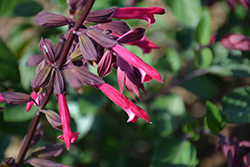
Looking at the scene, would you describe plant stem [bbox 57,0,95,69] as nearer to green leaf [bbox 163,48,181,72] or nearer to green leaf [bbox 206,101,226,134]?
green leaf [bbox 206,101,226,134]

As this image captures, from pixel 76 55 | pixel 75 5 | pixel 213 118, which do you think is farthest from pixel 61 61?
pixel 213 118

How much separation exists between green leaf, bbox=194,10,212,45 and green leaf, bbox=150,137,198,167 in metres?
0.52

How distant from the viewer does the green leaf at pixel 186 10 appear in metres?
1.42

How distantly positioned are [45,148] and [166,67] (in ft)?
2.82

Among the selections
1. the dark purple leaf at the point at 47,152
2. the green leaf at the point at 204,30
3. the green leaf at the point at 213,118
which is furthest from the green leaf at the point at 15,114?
the green leaf at the point at 204,30

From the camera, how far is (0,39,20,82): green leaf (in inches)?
45.3

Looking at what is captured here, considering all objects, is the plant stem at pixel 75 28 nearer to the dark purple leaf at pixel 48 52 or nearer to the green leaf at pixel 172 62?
the dark purple leaf at pixel 48 52

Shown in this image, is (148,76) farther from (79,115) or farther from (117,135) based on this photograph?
(117,135)

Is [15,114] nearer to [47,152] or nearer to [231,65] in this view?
[47,152]

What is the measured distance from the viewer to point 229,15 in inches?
83.7

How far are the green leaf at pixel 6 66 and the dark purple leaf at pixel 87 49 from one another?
1.96 ft

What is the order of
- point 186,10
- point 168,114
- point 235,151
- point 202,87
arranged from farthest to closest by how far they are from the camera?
1. point 202,87
2. point 168,114
3. point 186,10
4. point 235,151

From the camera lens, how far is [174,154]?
1.24 m

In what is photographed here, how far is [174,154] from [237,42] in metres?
0.60
